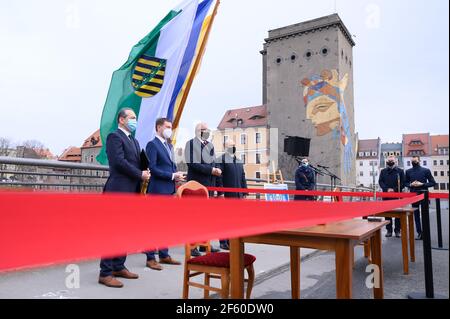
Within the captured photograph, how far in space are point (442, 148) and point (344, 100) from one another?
1125 inches

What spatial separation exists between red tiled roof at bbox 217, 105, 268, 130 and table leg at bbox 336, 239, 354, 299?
3973 centimetres

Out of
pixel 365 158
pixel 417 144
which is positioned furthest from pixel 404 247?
pixel 365 158

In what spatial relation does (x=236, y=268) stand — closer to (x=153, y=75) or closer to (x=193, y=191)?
(x=193, y=191)

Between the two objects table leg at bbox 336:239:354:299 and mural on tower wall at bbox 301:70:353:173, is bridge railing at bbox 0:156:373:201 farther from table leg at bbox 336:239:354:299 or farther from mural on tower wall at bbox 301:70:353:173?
mural on tower wall at bbox 301:70:353:173

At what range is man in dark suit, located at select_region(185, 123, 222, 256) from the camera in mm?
4457

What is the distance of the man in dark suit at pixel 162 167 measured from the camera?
3932mm

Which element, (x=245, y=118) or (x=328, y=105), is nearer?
(x=328, y=105)

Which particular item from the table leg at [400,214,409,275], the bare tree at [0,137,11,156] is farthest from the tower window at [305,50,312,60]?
the table leg at [400,214,409,275]

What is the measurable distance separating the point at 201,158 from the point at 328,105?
32.7 m

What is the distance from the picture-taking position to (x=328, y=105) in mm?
35031

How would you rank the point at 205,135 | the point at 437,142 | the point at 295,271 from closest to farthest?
1. the point at 295,271
2. the point at 205,135
3. the point at 437,142

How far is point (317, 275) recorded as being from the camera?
12.9 ft
